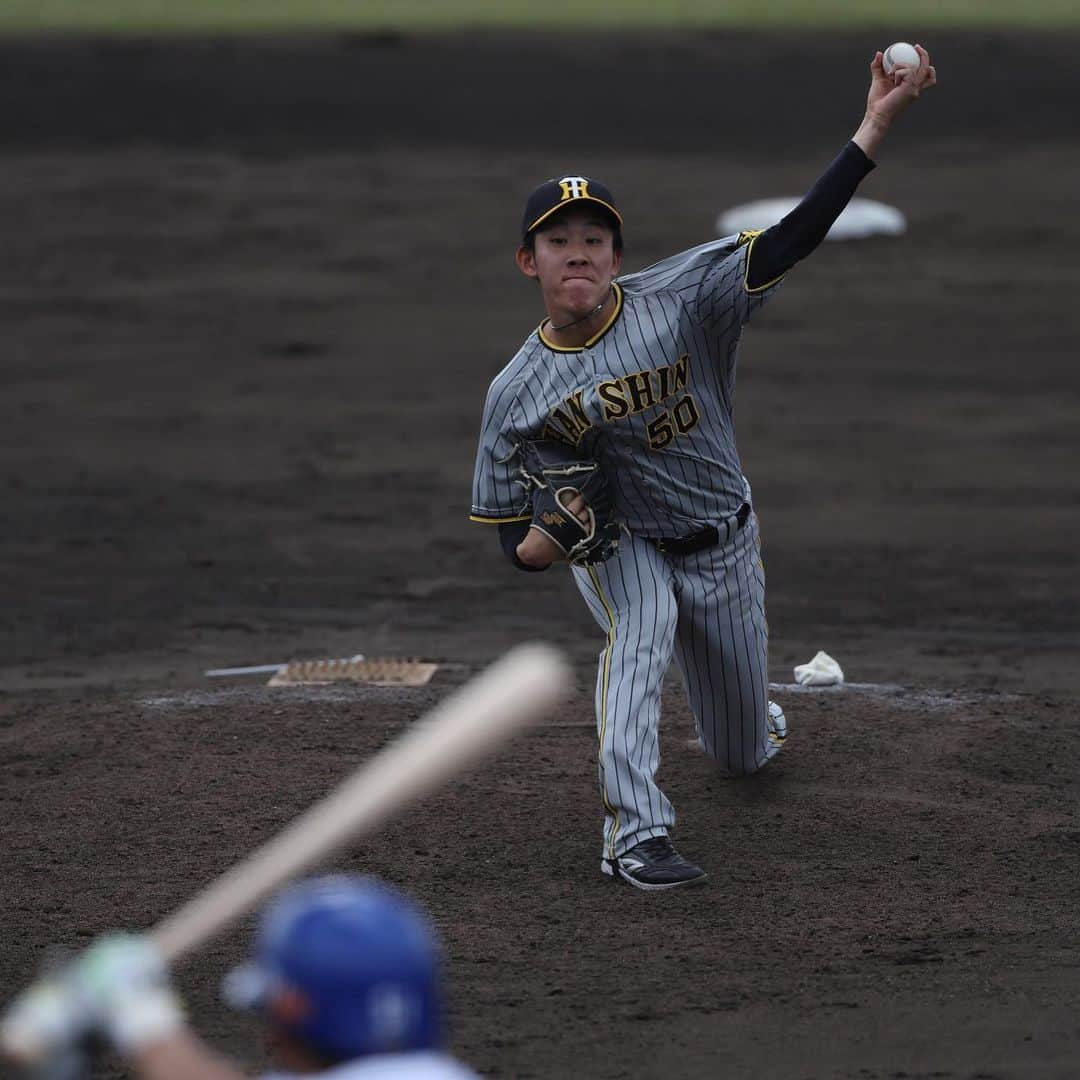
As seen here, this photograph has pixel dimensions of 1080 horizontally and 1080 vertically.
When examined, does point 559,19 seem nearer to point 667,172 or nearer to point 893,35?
point 893,35

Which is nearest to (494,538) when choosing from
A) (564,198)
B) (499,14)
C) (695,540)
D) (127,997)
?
(695,540)

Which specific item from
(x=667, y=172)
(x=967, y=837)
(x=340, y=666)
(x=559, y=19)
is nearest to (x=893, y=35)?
(x=559, y=19)

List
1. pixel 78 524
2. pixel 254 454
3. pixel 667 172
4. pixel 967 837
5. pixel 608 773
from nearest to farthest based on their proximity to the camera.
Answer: pixel 608 773 → pixel 967 837 → pixel 78 524 → pixel 254 454 → pixel 667 172

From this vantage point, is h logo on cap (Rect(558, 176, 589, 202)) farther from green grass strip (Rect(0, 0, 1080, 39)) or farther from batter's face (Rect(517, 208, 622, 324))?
green grass strip (Rect(0, 0, 1080, 39))

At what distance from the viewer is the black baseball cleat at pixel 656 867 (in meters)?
5.41

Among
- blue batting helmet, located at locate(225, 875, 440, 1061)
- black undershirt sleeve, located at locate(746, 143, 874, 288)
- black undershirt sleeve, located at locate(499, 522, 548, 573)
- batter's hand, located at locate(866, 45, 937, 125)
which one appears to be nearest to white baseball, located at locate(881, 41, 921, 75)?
batter's hand, located at locate(866, 45, 937, 125)

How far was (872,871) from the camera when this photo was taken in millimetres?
5582

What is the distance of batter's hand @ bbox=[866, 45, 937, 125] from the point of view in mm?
5305

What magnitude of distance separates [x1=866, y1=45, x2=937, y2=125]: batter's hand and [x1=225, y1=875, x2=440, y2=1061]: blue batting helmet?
3.38 m

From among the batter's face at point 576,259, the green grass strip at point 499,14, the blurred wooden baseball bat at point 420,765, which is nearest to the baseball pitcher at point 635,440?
the batter's face at point 576,259

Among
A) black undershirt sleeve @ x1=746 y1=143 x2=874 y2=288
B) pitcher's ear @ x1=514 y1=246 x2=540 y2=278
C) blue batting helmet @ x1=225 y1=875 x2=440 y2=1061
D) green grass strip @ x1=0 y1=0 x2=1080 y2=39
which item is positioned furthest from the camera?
green grass strip @ x1=0 y1=0 x2=1080 y2=39

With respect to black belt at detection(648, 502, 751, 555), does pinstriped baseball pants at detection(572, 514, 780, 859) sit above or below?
below

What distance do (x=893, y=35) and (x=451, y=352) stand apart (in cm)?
1231

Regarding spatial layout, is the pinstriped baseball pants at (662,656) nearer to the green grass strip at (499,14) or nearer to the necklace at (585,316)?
the necklace at (585,316)
